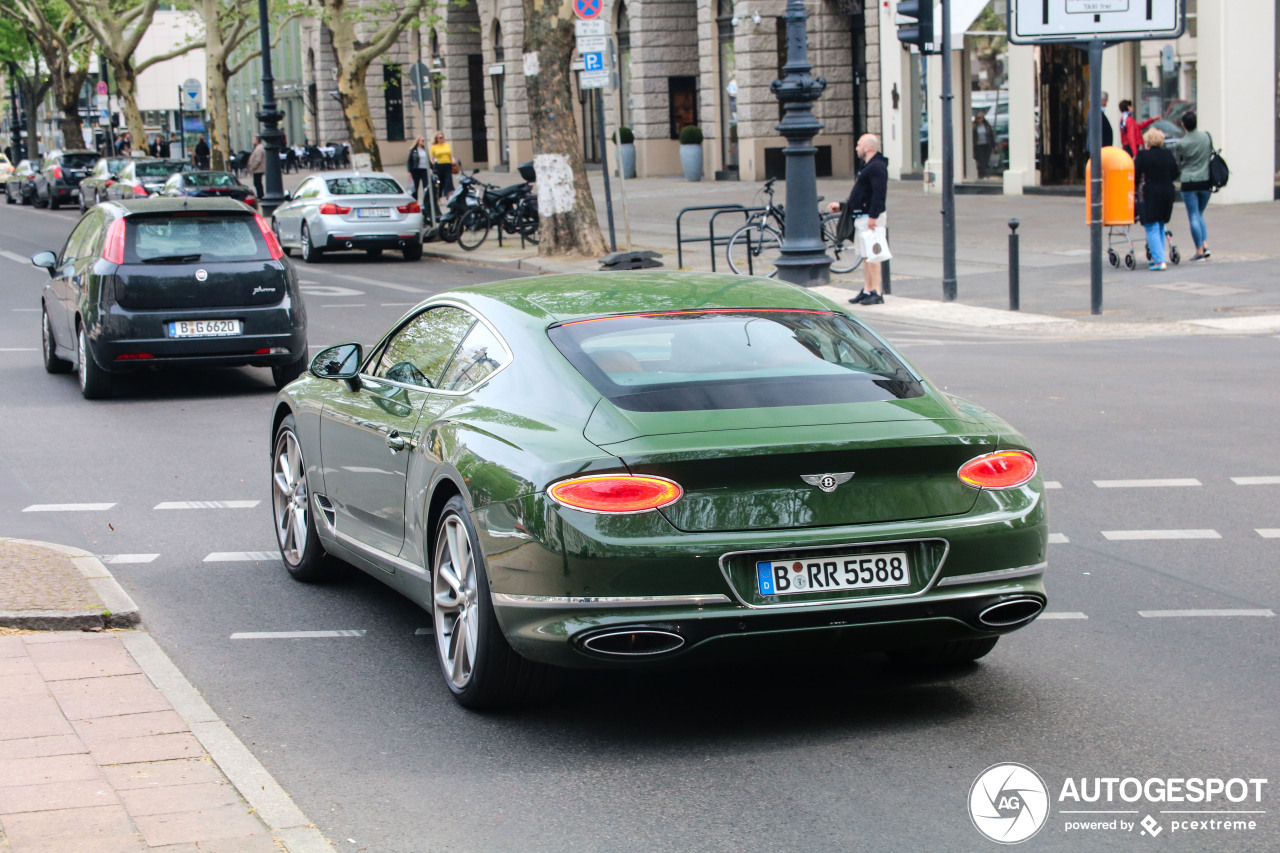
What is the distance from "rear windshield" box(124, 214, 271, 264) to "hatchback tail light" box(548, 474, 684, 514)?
940cm

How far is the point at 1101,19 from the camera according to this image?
56.2 feet

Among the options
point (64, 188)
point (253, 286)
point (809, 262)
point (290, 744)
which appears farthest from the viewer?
point (64, 188)

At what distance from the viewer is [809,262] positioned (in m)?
20.8

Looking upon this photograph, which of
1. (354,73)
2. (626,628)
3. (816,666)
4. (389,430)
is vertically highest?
(354,73)

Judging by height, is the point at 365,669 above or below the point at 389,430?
below

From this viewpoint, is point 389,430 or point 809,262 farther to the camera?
point 809,262

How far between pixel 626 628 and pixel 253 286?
942 centimetres

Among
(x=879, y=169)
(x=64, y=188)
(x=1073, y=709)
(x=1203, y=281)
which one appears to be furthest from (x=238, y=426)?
(x=64, y=188)

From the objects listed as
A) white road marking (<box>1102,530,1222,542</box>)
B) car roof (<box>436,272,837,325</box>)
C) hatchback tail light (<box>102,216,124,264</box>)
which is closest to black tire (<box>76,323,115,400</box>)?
hatchback tail light (<box>102,216,124,264</box>)

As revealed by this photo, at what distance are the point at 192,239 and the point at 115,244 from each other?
1.95 feet

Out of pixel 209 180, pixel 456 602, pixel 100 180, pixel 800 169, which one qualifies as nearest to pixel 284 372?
pixel 800 169

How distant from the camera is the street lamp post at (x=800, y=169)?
67.1 feet

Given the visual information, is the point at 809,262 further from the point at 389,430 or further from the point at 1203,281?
the point at 389,430

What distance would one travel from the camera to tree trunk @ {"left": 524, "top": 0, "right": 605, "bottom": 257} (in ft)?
83.2
